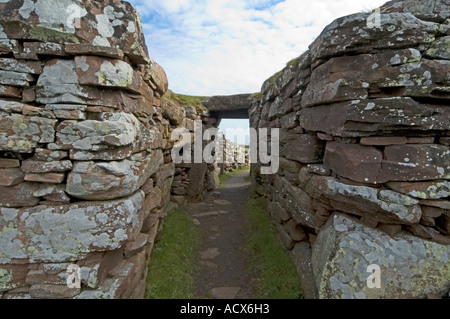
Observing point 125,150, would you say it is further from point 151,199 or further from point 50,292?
point 50,292

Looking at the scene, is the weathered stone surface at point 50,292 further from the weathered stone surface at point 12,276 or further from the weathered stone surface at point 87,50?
the weathered stone surface at point 87,50

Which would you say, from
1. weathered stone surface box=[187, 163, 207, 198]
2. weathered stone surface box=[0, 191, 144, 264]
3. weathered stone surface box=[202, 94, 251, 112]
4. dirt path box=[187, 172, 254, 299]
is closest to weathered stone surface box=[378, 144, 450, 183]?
dirt path box=[187, 172, 254, 299]

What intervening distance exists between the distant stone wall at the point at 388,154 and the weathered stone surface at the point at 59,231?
10.2 ft

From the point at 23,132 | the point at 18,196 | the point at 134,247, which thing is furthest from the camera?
the point at 134,247

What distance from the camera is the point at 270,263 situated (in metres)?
4.75

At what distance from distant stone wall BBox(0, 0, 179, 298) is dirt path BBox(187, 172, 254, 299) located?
230cm

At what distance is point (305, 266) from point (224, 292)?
1.75m

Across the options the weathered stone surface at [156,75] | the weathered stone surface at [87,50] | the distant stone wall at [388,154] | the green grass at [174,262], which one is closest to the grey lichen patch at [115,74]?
the weathered stone surface at [87,50]

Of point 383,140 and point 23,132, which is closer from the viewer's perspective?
point 23,132

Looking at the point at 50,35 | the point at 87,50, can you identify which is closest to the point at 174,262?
the point at 87,50

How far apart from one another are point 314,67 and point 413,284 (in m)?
3.57

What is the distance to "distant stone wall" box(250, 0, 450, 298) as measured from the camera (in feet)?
9.06

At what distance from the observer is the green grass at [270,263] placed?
3.91m
